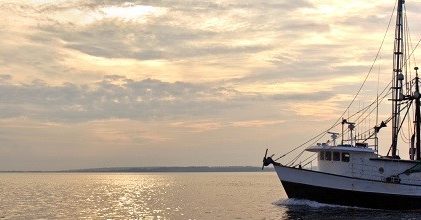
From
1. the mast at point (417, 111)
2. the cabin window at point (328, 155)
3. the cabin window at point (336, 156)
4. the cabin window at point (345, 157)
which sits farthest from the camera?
the mast at point (417, 111)

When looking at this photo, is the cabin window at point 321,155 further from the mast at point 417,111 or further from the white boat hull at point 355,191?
the mast at point 417,111

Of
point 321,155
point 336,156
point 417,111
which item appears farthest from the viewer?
point 417,111

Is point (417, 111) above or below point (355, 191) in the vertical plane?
above

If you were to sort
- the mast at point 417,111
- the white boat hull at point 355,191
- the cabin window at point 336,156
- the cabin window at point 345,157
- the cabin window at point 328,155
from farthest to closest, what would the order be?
the mast at point 417,111, the cabin window at point 328,155, the cabin window at point 336,156, the cabin window at point 345,157, the white boat hull at point 355,191

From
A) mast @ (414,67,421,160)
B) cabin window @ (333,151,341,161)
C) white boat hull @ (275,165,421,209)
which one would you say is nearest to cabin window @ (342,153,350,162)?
cabin window @ (333,151,341,161)

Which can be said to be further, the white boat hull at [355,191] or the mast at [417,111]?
the mast at [417,111]

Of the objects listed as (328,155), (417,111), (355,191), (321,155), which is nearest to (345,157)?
(328,155)

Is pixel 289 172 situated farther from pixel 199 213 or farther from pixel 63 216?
pixel 63 216

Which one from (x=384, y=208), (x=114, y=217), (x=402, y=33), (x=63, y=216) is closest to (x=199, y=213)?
(x=114, y=217)

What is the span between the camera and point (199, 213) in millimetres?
51344

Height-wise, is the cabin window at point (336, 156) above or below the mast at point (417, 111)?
below

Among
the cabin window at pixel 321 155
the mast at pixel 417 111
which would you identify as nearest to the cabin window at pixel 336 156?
the cabin window at pixel 321 155

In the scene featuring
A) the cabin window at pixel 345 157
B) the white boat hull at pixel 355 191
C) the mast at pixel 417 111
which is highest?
the mast at pixel 417 111

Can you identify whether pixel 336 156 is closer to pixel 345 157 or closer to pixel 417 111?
pixel 345 157
